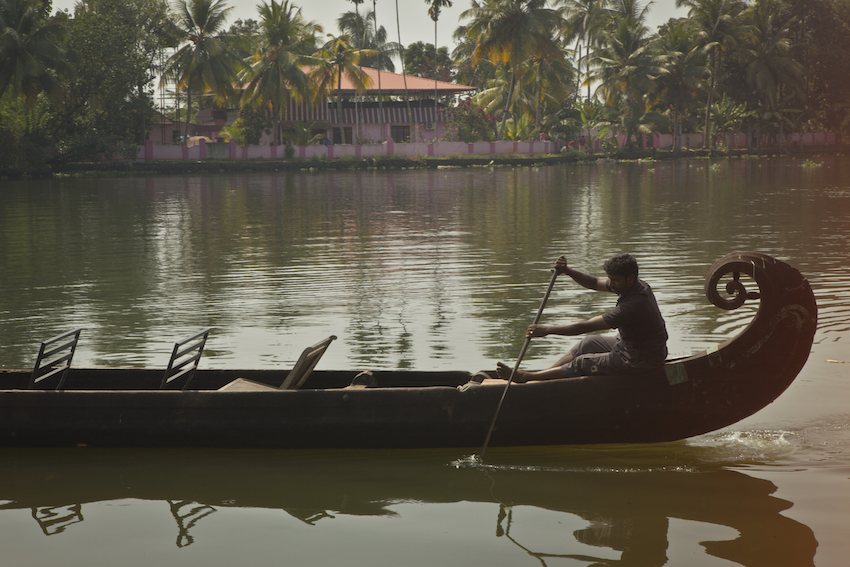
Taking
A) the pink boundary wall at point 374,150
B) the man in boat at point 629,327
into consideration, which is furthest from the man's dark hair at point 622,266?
the pink boundary wall at point 374,150

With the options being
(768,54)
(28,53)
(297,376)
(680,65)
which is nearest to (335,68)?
(28,53)

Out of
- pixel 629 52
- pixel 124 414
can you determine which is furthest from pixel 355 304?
pixel 629 52

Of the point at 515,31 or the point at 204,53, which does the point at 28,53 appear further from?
the point at 515,31

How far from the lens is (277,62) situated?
156 ft

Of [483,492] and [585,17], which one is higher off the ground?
[585,17]

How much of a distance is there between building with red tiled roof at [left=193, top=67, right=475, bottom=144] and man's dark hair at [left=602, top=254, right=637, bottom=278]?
166 ft

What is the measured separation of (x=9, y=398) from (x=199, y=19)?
45.7m

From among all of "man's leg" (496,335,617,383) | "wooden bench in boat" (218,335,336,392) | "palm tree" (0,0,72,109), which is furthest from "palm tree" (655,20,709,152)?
"wooden bench in boat" (218,335,336,392)

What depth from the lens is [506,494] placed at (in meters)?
5.40

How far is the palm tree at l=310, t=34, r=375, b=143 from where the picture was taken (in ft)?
160

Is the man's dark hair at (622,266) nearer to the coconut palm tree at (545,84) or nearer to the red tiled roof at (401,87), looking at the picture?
the coconut palm tree at (545,84)

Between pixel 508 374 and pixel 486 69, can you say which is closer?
pixel 508 374

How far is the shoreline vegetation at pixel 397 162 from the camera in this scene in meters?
47.8

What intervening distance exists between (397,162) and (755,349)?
4722cm
